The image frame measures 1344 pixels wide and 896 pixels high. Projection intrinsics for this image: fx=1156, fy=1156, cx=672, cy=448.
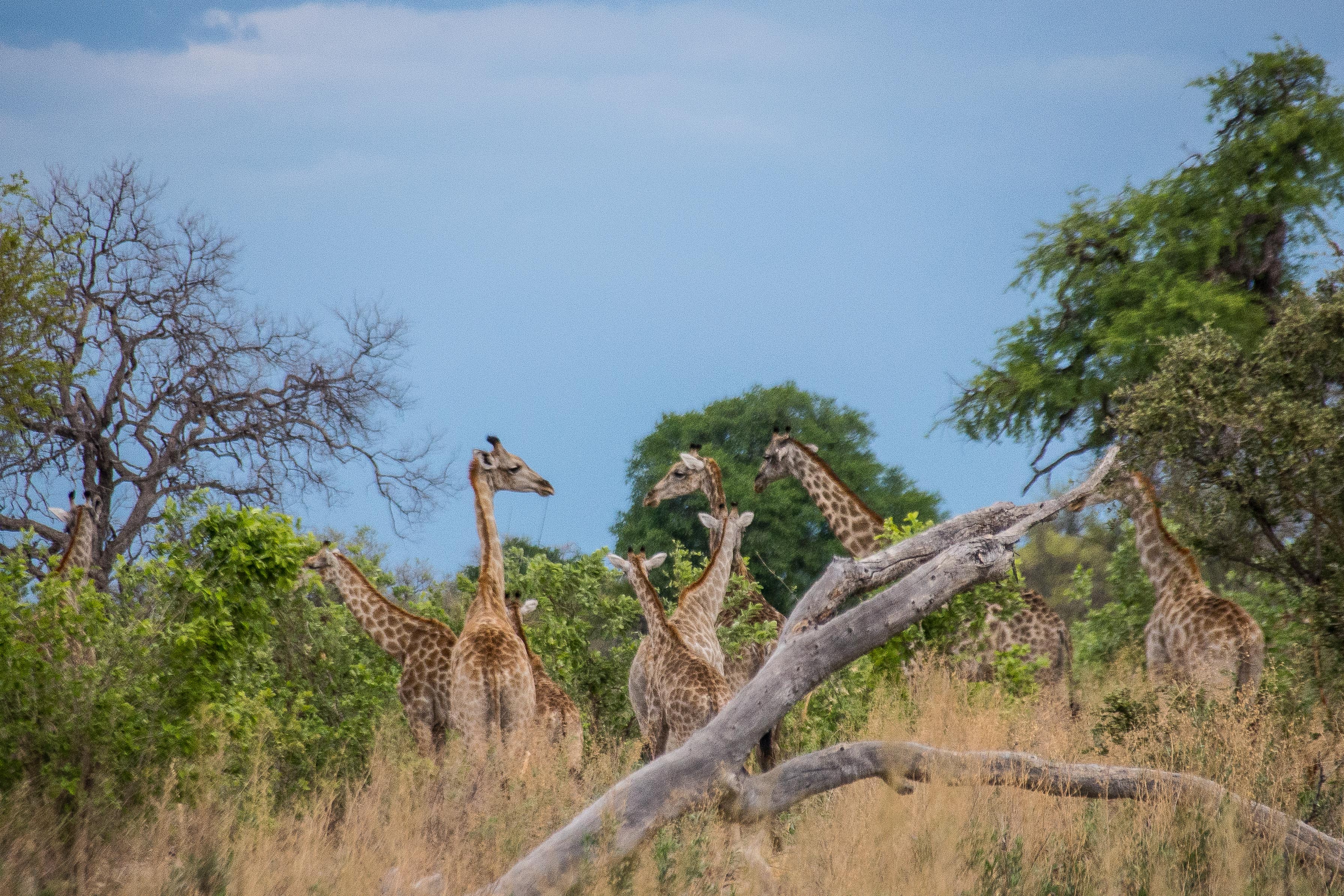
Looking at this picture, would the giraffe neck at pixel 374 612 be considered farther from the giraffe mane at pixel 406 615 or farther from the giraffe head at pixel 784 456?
the giraffe head at pixel 784 456

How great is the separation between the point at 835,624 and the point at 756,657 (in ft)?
16.4

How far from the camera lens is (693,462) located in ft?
46.0

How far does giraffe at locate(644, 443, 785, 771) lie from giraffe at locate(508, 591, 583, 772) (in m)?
1.36

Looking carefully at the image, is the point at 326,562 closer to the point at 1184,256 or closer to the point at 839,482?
the point at 839,482

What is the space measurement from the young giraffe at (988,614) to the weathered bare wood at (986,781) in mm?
3949

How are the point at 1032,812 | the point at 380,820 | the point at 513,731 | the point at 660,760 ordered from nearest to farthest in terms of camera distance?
the point at 660,760, the point at 1032,812, the point at 380,820, the point at 513,731

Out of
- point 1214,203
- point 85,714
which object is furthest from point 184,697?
point 1214,203

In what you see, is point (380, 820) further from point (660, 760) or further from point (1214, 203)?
point (1214, 203)

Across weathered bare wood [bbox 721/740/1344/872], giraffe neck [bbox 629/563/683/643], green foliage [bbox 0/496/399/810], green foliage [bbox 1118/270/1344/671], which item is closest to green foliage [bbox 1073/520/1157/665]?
green foliage [bbox 1118/270/1344/671]

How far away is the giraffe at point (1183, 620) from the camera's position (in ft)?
33.0

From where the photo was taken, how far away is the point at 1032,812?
22.7 ft

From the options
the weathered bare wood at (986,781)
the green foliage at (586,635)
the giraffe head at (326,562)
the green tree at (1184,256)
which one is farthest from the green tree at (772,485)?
the weathered bare wood at (986,781)

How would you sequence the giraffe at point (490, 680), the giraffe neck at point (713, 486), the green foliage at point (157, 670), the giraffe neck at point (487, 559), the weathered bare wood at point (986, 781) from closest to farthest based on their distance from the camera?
the weathered bare wood at point (986, 781) < the green foliage at point (157, 670) < the giraffe at point (490, 680) < the giraffe neck at point (487, 559) < the giraffe neck at point (713, 486)

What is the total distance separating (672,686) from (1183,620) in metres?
5.01
